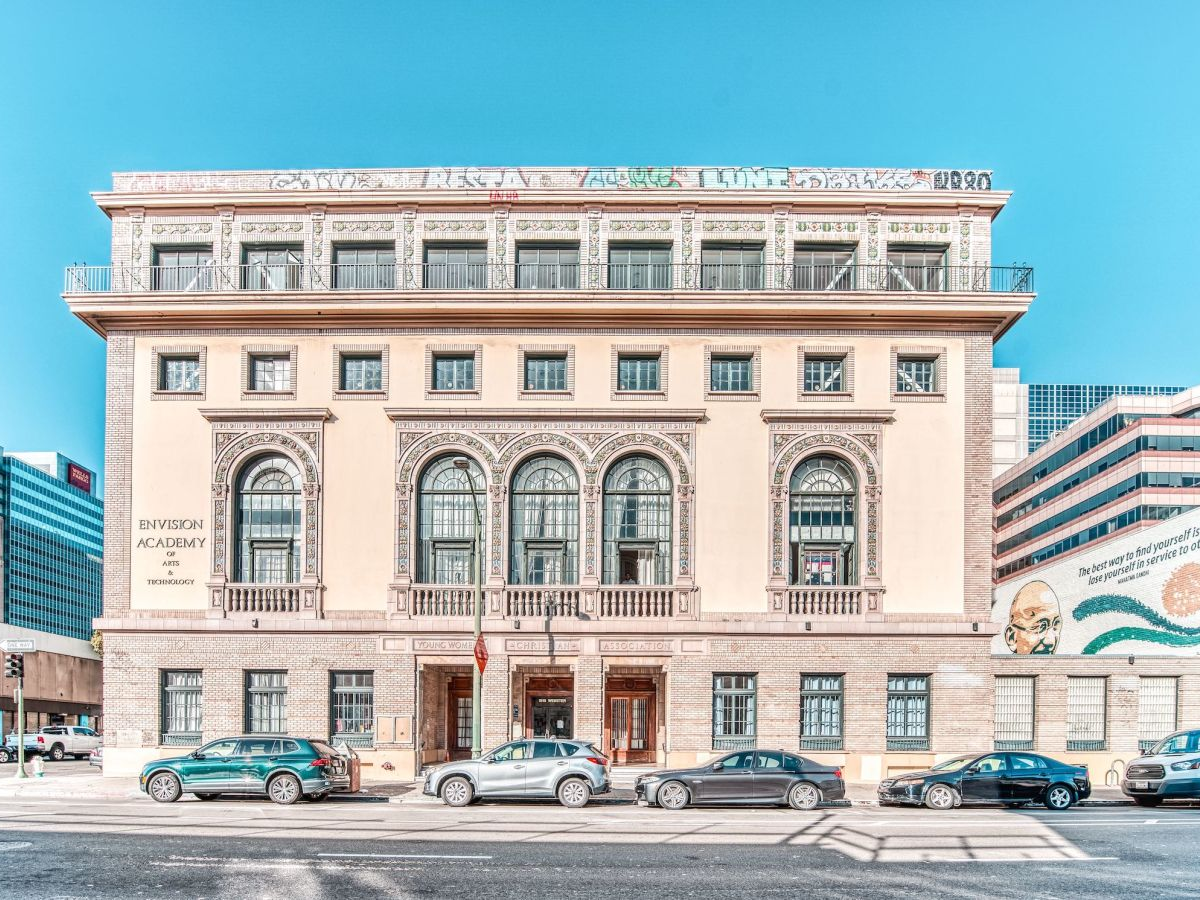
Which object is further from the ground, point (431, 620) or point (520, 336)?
point (520, 336)

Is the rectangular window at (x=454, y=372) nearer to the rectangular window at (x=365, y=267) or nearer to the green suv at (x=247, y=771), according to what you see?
the rectangular window at (x=365, y=267)

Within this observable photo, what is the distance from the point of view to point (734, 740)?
28516 mm

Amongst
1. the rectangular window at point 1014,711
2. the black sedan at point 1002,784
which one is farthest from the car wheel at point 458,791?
the rectangular window at point 1014,711

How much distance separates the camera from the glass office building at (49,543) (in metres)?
148

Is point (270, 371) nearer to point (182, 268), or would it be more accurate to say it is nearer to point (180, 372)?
point (180, 372)

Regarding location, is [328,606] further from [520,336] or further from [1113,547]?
[1113,547]

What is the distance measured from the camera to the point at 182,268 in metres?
30.3

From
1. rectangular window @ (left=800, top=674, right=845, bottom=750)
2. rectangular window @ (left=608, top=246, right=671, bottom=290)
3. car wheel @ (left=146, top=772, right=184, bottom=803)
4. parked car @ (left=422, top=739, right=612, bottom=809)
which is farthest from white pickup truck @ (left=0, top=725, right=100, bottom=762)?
rectangular window @ (left=800, top=674, right=845, bottom=750)

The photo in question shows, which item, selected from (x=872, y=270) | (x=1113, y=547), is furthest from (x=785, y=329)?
(x=1113, y=547)

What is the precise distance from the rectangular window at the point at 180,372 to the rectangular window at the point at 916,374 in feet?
66.9

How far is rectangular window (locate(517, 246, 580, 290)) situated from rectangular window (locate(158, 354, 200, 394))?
9.78m

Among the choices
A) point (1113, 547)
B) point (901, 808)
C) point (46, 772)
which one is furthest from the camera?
point (1113, 547)

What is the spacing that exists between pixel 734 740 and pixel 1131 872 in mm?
14839

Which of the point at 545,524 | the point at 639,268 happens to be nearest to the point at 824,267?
the point at 639,268
